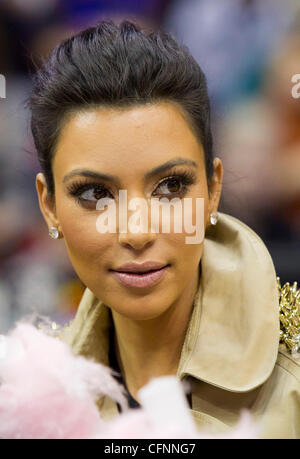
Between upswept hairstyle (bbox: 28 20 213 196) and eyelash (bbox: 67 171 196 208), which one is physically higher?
upswept hairstyle (bbox: 28 20 213 196)

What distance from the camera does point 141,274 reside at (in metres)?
0.66

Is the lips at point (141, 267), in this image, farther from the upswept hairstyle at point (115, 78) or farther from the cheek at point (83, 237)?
the upswept hairstyle at point (115, 78)

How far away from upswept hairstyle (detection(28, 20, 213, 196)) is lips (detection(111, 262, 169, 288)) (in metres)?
0.16

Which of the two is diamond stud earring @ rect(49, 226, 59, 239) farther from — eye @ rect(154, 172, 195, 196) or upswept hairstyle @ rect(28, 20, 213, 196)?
eye @ rect(154, 172, 195, 196)

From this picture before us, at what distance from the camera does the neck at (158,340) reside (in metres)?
0.79

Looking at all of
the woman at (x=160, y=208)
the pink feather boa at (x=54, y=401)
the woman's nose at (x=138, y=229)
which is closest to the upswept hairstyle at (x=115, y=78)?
the woman at (x=160, y=208)

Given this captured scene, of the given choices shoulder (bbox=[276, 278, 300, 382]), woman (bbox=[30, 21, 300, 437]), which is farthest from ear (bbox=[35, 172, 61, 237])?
shoulder (bbox=[276, 278, 300, 382])

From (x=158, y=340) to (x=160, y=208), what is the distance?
22cm

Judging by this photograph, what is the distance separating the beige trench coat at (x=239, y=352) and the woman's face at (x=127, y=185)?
0.28 feet

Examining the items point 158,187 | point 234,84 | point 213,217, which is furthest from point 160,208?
point 234,84

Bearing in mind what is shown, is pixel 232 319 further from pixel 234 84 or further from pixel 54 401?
pixel 234 84

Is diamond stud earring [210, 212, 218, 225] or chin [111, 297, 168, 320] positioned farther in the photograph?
diamond stud earring [210, 212, 218, 225]

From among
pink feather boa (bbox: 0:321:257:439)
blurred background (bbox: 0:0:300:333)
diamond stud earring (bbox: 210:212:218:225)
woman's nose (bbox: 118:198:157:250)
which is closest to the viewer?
pink feather boa (bbox: 0:321:257:439)

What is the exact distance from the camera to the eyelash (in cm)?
67
